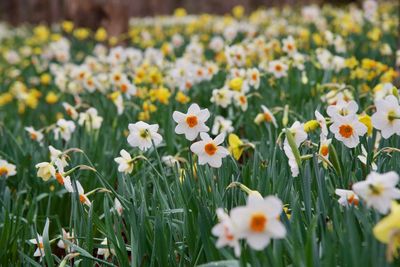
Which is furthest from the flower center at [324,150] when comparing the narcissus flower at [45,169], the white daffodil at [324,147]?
the narcissus flower at [45,169]

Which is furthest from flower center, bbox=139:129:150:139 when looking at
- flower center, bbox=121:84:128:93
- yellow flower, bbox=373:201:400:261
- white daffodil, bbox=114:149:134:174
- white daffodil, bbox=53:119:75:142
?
flower center, bbox=121:84:128:93

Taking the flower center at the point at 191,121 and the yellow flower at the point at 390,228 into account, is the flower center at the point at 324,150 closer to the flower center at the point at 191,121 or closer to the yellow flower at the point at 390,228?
the flower center at the point at 191,121

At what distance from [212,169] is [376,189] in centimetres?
77

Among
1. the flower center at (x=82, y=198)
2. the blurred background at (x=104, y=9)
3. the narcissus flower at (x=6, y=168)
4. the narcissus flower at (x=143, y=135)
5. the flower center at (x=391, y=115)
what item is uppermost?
the blurred background at (x=104, y=9)

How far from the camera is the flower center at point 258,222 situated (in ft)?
3.35

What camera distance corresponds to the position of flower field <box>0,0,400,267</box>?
1.25 meters

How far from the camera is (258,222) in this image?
103 cm

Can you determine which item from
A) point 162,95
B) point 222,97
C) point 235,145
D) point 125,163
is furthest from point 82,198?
point 162,95

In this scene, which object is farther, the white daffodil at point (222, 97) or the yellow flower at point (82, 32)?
the yellow flower at point (82, 32)

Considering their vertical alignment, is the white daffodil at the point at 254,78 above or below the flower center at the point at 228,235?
above

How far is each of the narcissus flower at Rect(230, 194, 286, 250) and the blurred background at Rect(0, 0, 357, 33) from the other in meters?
6.55

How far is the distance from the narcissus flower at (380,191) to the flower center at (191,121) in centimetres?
70

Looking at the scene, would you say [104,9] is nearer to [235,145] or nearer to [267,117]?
[267,117]

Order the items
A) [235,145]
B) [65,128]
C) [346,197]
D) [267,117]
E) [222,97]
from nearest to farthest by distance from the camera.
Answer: [346,197] < [235,145] < [267,117] < [65,128] < [222,97]
